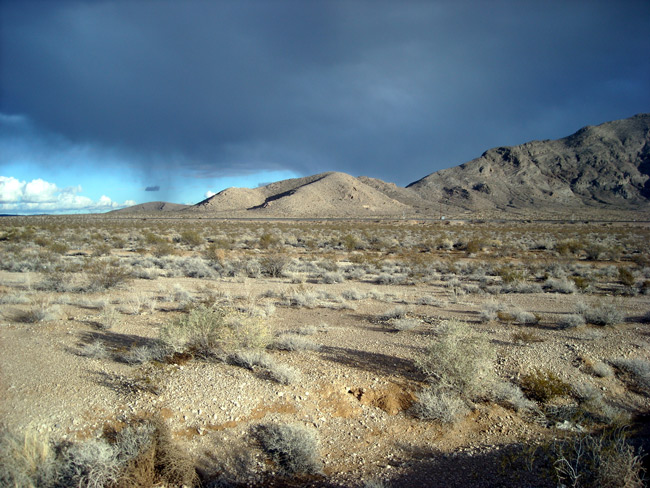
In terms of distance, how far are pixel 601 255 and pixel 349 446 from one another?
27.4m

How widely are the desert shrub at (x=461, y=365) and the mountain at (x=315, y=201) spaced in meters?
98.0

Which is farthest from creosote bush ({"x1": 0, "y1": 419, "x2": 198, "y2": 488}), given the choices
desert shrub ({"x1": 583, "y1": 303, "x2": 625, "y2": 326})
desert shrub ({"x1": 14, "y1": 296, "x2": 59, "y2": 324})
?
desert shrub ({"x1": 583, "y1": 303, "x2": 625, "y2": 326})

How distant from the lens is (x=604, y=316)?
9805mm

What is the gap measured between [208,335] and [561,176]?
164492mm

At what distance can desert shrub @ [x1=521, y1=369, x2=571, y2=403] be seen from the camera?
20.9 feet

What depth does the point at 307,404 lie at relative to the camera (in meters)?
5.92

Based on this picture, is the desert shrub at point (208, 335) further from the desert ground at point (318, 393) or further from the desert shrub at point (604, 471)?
the desert shrub at point (604, 471)

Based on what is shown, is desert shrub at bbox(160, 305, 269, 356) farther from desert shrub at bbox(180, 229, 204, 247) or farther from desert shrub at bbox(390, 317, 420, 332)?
desert shrub at bbox(180, 229, 204, 247)

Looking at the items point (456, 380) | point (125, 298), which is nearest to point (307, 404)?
point (456, 380)

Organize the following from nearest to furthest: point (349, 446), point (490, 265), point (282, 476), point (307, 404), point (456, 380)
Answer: point (282, 476), point (349, 446), point (307, 404), point (456, 380), point (490, 265)

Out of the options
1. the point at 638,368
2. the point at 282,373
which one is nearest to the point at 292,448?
the point at 282,373

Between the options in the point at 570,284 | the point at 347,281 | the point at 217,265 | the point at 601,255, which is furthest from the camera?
the point at 601,255

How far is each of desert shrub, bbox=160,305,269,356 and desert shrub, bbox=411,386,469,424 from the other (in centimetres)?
338

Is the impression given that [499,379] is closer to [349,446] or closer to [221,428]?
[349,446]
